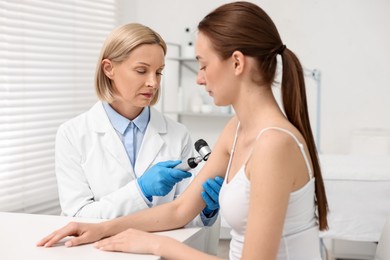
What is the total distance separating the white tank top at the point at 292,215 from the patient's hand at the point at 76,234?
0.32 m

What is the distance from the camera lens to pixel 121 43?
5.73ft

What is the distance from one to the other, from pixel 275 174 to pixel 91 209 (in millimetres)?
723

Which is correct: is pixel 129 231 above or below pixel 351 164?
above

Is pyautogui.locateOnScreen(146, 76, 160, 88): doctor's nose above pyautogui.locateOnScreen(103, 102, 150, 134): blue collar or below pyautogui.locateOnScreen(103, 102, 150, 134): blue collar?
above

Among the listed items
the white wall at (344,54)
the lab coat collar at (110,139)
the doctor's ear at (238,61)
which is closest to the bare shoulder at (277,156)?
the doctor's ear at (238,61)

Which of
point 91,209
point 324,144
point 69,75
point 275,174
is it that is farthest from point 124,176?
point 324,144

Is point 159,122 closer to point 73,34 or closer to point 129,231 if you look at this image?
point 129,231

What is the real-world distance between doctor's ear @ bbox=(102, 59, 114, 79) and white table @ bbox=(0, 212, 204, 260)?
0.50 meters

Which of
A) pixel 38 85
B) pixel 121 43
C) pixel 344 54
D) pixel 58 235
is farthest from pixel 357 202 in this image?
pixel 58 235

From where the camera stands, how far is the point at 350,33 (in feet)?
11.9

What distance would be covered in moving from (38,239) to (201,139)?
1.68ft

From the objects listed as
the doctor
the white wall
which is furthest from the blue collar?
the white wall

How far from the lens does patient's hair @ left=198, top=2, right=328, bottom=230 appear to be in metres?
1.22

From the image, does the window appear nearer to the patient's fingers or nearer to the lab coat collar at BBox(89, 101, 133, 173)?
the lab coat collar at BBox(89, 101, 133, 173)
